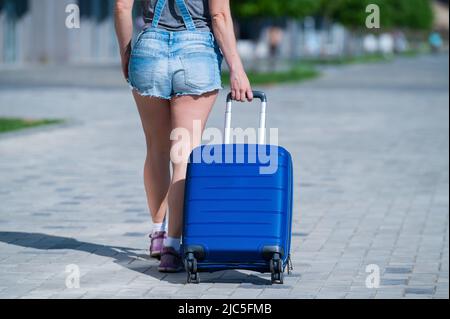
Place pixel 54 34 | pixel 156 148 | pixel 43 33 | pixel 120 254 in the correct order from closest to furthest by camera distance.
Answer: pixel 156 148 → pixel 120 254 → pixel 43 33 → pixel 54 34

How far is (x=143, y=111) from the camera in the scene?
6422 mm

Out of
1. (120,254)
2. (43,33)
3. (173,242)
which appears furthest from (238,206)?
(43,33)

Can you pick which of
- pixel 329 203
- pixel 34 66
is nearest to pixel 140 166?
pixel 329 203

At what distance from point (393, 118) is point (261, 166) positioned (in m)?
13.2

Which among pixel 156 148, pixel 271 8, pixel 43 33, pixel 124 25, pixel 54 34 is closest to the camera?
pixel 124 25

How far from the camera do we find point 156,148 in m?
6.54

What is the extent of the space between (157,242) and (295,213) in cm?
246

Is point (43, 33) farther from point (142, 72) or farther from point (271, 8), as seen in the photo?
point (142, 72)

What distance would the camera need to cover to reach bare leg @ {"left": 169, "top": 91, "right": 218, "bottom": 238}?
20.6 ft

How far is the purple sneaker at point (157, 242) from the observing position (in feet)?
21.8

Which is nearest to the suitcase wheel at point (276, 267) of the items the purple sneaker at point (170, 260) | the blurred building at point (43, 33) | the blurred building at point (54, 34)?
the purple sneaker at point (170, 260)
